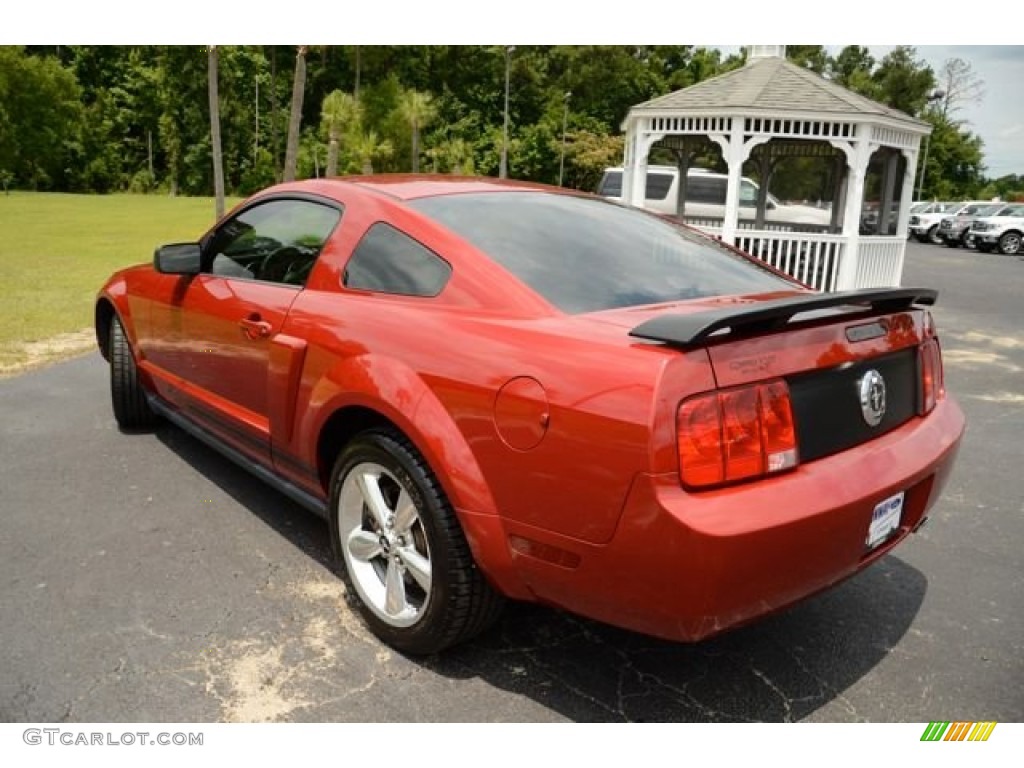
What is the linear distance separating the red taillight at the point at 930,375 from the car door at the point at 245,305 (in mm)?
2172

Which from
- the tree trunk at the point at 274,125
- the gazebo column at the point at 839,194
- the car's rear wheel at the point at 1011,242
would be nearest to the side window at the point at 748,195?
the gazebo column at the point at 839,194

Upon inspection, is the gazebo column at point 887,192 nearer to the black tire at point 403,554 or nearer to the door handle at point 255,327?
the door handle at point 255,327

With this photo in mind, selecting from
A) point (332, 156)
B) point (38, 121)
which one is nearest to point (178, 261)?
point (332, 156)

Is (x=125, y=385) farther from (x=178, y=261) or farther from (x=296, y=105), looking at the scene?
(x=296, y=105)

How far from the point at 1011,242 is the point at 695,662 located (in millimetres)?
29360

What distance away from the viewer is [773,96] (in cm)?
1205

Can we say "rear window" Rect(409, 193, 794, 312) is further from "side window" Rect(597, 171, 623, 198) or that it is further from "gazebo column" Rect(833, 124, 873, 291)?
"side window" Rect(597, 171, 623, 198)

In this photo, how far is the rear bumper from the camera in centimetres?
194

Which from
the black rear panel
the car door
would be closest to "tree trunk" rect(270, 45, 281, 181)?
the car door

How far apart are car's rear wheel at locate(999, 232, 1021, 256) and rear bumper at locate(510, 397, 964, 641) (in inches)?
1151

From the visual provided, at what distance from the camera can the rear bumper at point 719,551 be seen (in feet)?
6.35

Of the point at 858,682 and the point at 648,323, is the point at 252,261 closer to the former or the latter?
the point at 648,323

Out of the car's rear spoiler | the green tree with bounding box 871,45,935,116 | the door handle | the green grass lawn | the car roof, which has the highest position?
the green tree with bounding box 871,45,935,116

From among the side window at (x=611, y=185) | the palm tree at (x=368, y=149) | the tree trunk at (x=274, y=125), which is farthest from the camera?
the tree trunk at (x=274, y=125)
